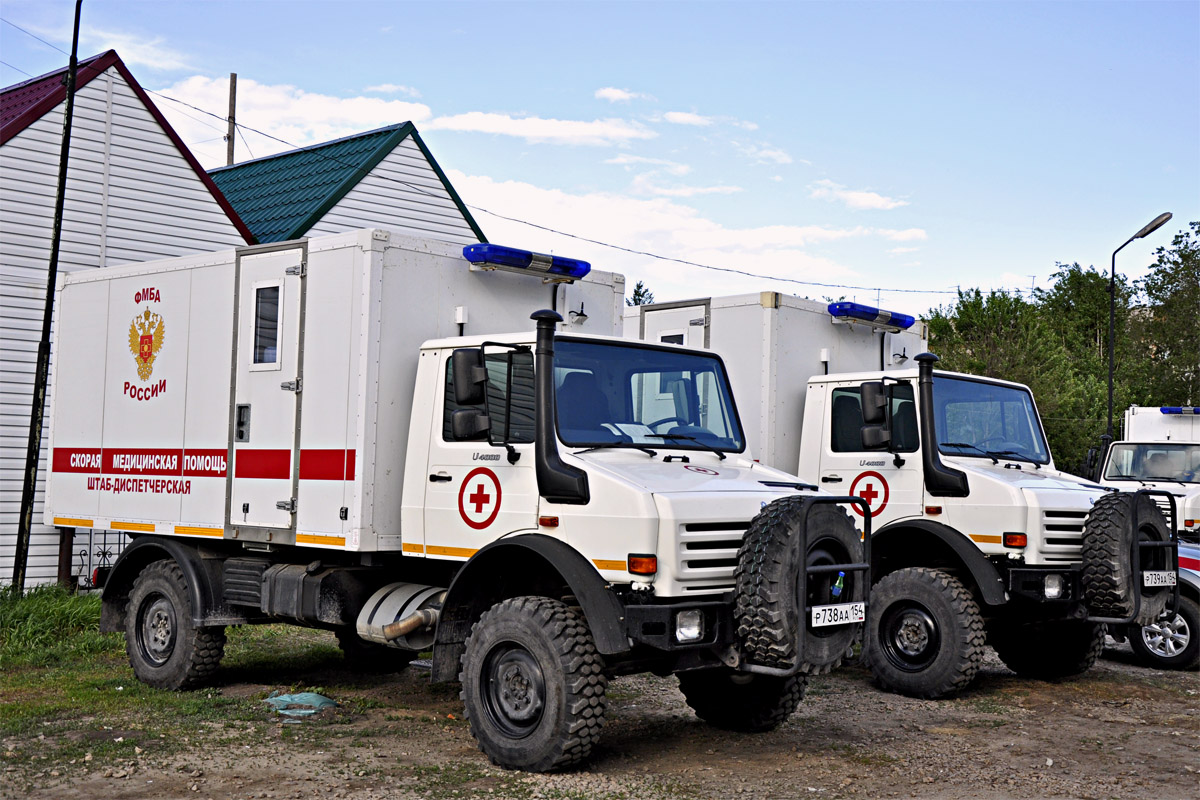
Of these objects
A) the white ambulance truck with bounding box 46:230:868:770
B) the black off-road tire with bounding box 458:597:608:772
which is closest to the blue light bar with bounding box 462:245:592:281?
the white ambulance truck with bounding box 46:230:868:770

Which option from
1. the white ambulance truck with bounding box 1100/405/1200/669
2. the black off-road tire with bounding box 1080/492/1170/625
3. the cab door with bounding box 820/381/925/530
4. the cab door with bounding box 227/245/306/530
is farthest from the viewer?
the white ambulance truck with bounding box 1100/405/1200/669

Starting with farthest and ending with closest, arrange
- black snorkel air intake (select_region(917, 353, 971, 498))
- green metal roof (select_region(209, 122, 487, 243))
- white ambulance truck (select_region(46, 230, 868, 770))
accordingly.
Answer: green metal roof (select_region(209, 122, 487, 243))
black snorkel air intake (select_region(917, 353, 971, 498))
white ambulance truck (select_region(46, 230, 868, 770))

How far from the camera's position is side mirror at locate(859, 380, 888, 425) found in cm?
946

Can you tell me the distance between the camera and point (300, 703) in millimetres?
8695

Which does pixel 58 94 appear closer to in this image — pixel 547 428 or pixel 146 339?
pixel 146 339

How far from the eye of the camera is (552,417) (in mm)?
6996

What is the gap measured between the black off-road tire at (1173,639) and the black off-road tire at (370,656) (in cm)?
681

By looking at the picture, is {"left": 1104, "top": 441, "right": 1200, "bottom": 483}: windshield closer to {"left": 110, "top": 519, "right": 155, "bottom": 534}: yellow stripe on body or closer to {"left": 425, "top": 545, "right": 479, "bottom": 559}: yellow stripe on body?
{"left": 425, "top": 545, "right": 479, "bottom": 559}: yellow stripe on body

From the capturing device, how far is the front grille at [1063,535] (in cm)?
955

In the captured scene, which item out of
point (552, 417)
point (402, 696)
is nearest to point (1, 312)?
point (402, 696)

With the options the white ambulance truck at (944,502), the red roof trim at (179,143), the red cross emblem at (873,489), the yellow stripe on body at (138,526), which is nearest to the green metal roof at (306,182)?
the red roof trim at (179,143)

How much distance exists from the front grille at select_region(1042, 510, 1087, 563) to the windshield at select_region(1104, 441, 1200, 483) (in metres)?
7.14

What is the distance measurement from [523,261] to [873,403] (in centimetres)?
306

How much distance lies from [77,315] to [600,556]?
6054mm
